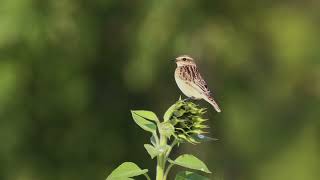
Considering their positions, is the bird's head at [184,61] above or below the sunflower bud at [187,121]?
above

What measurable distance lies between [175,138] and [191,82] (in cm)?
48

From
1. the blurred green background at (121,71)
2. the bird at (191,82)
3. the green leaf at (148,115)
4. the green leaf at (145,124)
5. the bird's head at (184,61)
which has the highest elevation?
the bird's head at (184,61)

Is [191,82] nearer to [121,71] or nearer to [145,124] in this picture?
[145,124]

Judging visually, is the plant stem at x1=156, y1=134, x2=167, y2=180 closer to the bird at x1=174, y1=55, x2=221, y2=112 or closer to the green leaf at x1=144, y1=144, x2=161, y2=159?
the green leaf at x1=144, y1=144, x2=161, y2=159

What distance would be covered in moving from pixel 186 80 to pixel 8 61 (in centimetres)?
612

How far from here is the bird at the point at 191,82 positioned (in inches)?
74.5

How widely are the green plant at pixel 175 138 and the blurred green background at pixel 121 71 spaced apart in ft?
19.2

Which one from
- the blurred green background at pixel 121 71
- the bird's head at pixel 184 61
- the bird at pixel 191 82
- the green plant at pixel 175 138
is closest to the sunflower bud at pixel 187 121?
the green plant at pixel 175 138

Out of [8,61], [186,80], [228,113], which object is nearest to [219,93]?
[228,113]

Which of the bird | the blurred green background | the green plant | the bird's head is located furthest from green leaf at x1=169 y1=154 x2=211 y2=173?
the blurred green background

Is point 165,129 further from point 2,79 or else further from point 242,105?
point 242,105

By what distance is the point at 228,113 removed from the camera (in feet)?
34.2

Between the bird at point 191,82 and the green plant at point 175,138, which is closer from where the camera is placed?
the green plant at point 175,138

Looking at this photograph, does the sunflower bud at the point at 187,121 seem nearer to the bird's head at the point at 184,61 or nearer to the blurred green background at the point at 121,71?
the bird's head at the point at 184,61
